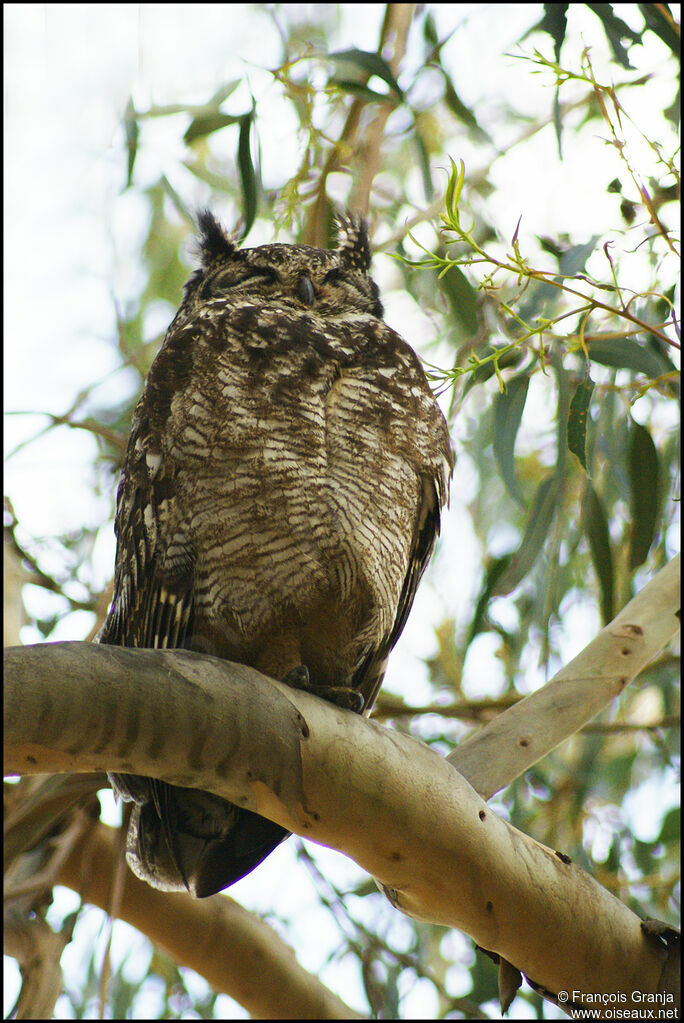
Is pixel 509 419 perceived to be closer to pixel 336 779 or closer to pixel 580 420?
pixel 580 420

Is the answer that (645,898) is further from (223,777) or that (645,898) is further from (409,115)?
(409,115)

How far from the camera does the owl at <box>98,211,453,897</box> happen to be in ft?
5.75

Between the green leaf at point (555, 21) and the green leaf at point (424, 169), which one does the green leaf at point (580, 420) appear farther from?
the green leaf at point (424, 169)

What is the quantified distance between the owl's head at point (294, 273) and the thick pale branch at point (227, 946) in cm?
126

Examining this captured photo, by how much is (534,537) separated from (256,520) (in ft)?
2.79

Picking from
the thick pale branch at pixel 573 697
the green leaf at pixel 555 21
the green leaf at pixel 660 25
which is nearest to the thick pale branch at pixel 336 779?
the thick pale branch at pixel 573 697

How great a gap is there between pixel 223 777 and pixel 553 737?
2.25 ft

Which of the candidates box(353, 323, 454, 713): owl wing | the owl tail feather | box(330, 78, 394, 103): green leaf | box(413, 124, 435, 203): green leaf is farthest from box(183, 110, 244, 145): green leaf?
the owl tail feather

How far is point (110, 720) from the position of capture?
1149mm

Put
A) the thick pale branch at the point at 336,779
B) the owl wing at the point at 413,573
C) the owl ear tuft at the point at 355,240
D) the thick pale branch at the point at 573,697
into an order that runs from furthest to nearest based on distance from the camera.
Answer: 1. the owl ear tuft at the point at 355,240
2. the owl wing at the point at 413,573
3. the thick pale branch at the point at 573,697
4. the thick pale branch at the point at 336,779

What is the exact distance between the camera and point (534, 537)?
92.9 inches

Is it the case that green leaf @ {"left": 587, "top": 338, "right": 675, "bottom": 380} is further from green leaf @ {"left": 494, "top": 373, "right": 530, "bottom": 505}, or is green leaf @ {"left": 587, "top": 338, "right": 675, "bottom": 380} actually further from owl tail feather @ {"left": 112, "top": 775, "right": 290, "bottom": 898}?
owl tail feather @ {"left": 112, "top": 775, "right": 290, "bottom": 898}

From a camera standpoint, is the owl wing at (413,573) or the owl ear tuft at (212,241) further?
the owl ear tuft at (212,241)

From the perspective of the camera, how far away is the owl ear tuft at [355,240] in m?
2.46
